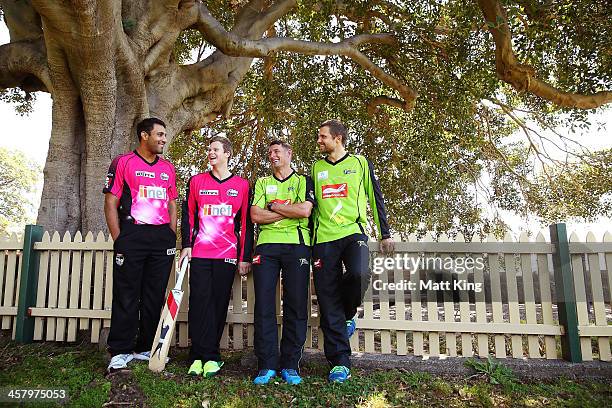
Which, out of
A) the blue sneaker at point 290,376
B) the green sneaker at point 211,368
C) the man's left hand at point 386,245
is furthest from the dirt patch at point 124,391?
the man's left hand at point 386,245

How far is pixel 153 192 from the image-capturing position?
14.1ft

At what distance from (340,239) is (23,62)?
637cm

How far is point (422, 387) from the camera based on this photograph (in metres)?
3.92

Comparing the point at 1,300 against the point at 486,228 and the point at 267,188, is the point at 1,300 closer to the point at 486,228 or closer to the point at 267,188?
the point at 267,188

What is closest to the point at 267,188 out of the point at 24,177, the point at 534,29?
the point at 534,29

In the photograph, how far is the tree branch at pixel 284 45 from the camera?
7.10 metres

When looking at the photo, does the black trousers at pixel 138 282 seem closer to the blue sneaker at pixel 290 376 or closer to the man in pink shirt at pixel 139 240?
the man in pink shirt at pixel 139 240

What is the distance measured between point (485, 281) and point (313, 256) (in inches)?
77.6

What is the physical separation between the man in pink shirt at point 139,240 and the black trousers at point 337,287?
5.23 ft

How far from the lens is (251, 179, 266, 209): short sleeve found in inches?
166

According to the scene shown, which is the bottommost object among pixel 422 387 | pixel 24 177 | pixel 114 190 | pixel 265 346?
pixel 422 387

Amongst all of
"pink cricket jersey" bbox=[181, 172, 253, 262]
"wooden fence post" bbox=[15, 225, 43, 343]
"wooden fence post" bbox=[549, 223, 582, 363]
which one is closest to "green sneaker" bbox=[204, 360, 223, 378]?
"pink cricket jersey" bbox=[181, 172, 253, 262]

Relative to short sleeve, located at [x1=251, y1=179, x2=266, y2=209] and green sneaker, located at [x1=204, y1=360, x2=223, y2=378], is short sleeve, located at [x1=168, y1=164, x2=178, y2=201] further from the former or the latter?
green sneaker, located at [x1=204, y1=360, x2=223, y2=378]

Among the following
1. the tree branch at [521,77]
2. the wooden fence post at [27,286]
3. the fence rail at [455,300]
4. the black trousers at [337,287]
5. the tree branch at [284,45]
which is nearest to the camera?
the black trousers at [337,287]
